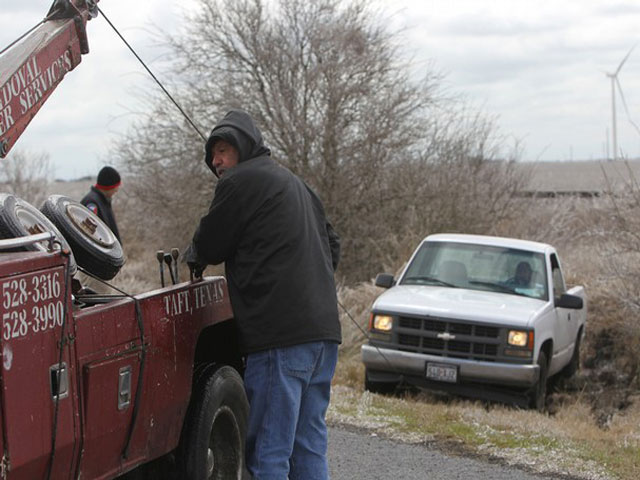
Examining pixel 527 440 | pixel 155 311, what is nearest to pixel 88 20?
pixel 155 311

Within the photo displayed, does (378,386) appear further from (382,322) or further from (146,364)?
(146,364)

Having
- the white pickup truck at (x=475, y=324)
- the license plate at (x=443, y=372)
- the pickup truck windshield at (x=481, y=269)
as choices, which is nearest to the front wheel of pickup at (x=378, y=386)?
the white pickup truck at (x=475, y=324)

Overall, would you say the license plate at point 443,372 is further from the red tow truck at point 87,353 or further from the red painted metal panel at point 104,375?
the red painted metal panel at point 104,375

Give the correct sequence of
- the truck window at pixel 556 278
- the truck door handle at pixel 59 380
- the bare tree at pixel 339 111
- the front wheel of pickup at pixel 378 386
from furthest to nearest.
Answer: the bare tree at pixel 339 111 < the truck window at pixel 556 278 < the front wheel of pickup at pixel 378 386 < the truck door handle at pixel 59 380

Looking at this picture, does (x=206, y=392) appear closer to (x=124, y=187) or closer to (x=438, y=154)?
(x=438, y=154)

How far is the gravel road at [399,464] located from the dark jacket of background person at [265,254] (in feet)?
8.11

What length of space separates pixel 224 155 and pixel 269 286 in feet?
2.38

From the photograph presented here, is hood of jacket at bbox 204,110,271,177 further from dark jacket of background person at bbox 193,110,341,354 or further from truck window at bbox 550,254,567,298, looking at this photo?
truck window at bbox 550,254,567,298

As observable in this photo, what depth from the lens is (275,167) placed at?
498 cm

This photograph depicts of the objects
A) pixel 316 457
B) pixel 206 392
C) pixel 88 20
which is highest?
pixel 88 20

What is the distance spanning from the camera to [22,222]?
175 inches

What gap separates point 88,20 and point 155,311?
1.83 m

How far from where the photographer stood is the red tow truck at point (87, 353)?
11.8 ft

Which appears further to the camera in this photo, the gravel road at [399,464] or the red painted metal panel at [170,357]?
the gravel road at [399,464]
